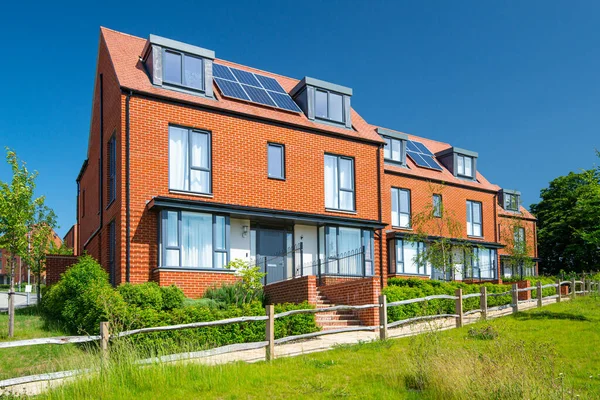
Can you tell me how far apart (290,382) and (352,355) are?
2409mm

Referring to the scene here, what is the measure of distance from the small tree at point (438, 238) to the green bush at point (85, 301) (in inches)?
573

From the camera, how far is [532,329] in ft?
50.5

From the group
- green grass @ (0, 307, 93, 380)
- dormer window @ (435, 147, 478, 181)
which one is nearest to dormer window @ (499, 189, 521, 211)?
dormer window @ (435, 147, 478, 181)

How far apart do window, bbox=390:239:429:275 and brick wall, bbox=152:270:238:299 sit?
38.7 ft

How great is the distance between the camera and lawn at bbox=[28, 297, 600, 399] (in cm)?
910

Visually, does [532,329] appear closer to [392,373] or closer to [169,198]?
[392,373]

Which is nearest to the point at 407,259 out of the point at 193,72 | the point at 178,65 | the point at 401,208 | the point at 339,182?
the point at 401,208

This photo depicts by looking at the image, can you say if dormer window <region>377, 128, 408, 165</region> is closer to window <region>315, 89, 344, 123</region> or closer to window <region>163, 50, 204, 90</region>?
window <region>315, 89, 344, 123</region>

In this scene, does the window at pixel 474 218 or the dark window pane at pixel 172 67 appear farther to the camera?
the window at pixel 474 218

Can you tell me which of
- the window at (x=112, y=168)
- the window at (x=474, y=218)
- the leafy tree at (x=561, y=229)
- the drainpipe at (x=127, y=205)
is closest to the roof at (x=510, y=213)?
the window at (x=474, y=218)

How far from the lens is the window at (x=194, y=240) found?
1811 cm

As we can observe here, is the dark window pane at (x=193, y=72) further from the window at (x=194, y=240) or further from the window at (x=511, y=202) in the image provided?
the window at (x=511, y=202)

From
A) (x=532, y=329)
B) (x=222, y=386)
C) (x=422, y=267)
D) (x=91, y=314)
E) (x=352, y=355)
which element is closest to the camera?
(x=222, y=386)

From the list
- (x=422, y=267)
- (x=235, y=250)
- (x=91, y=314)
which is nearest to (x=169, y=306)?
(x=91, y=314)
